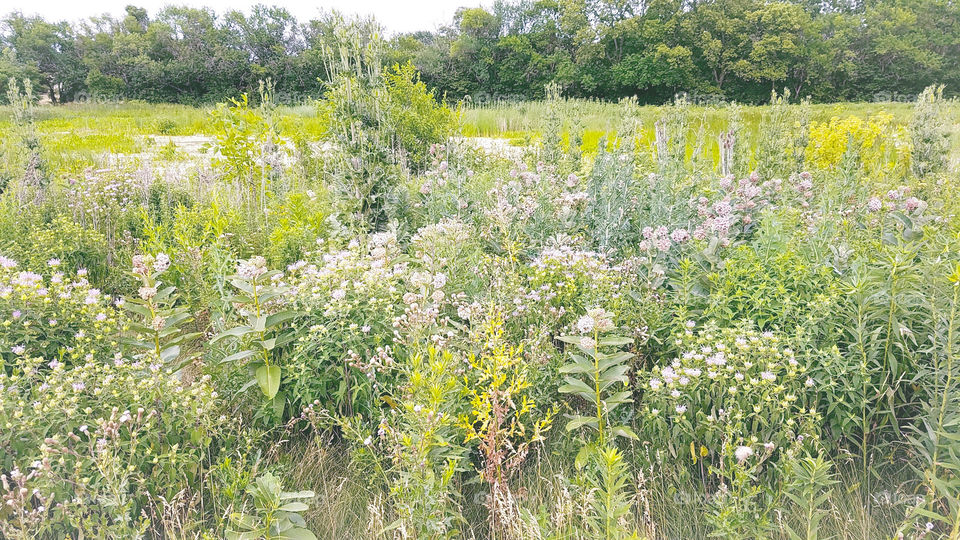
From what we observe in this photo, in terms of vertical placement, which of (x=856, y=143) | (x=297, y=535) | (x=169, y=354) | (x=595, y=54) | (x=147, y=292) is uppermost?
(x=595, y=54)

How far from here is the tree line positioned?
42.9 metres

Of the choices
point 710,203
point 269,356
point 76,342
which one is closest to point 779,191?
point 710,203

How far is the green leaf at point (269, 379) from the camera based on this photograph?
2.27m

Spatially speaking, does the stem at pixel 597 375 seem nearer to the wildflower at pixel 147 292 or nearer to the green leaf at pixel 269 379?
the green leaf at pixel 269 379

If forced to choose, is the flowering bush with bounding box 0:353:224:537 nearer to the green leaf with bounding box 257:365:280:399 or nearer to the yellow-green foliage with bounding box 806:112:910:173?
the green leaf with bounding box 257:365:280:399

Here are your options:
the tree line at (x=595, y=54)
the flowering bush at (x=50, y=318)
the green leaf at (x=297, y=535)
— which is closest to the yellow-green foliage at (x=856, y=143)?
the green leaf at (x=297, y=535)

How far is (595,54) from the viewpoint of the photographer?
46.2 meters

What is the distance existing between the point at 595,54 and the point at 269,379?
162ft

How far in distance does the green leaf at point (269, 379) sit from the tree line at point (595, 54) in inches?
1585

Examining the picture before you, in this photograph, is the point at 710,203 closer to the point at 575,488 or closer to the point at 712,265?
the point at 712,265

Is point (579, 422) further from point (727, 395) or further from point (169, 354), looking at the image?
point (169, 354)

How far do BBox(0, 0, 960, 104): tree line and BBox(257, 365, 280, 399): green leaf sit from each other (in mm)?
40262

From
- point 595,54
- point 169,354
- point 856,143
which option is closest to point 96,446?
point 169,354

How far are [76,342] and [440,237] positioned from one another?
1.96m
